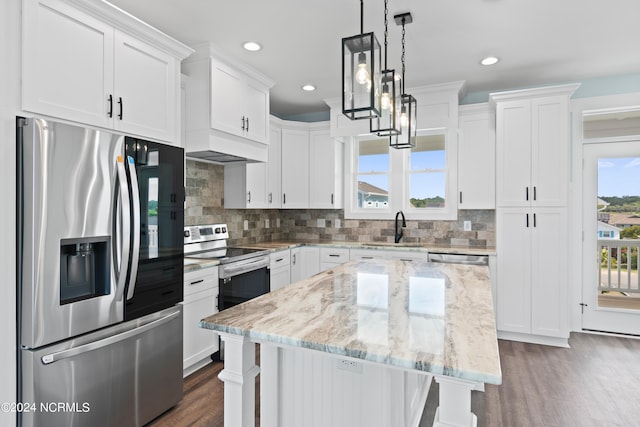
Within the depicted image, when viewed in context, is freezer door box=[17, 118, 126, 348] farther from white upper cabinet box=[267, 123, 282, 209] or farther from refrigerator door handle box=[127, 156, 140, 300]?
white upper cabinet box=[267, 123, 282, 209]

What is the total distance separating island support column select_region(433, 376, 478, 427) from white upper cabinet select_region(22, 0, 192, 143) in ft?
6.79

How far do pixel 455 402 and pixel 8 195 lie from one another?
1940mm

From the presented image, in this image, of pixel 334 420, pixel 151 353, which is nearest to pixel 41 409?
pixel 151 353

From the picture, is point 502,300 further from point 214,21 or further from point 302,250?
point 214,21

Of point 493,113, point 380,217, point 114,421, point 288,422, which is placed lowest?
point 114,421

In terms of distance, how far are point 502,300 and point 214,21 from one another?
3.61 m

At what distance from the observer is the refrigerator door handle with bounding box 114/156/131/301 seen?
1.88 meters

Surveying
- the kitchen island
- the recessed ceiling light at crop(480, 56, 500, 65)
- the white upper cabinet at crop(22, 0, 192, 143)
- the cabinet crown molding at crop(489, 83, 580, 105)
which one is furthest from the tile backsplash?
the kitchen island

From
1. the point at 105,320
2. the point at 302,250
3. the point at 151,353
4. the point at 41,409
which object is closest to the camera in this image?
the point at 41,409

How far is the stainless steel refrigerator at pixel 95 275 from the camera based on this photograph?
159cm

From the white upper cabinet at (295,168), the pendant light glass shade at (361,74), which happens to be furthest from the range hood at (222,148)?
the pendant light glass shade at (361,74)

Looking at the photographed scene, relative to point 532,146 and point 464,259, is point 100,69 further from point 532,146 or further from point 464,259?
point 532,146

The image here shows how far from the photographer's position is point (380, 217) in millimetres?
4516

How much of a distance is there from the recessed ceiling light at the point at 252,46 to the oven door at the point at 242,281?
6.00 ft
